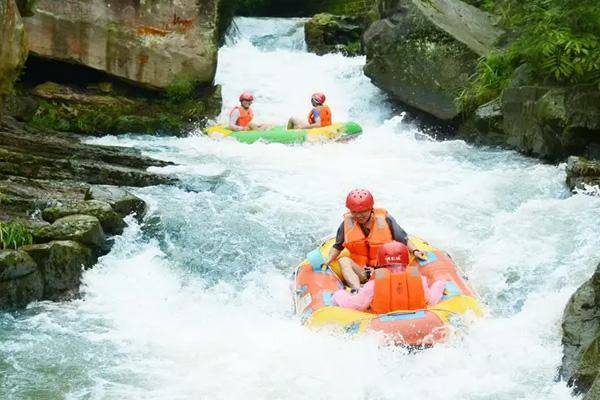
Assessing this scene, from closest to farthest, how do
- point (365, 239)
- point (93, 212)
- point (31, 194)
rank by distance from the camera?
point (365, 239)
point (93, 212)
point (31, 194)

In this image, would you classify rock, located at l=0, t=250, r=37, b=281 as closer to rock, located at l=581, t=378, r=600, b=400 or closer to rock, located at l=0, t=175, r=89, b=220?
rock, located at l=0, t=175, r=89, b=220

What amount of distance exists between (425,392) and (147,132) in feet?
28.1

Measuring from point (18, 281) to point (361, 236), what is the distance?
2833mm

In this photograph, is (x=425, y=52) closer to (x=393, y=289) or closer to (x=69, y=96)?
(x=69, y=96)

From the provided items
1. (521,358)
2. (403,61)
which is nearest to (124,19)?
(403,61)

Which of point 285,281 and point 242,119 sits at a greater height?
point 242,119

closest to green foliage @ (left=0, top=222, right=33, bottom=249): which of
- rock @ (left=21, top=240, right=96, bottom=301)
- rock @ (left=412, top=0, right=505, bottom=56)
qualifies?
rock @ (left=21, top=240, right=96, bottom=301)

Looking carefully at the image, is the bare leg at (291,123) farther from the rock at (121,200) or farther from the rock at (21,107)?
the rock at (121,200)

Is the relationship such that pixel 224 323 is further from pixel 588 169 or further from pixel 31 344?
pixel 588 169

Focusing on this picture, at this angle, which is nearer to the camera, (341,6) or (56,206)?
(56,206)

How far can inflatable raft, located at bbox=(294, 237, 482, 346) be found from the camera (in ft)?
18.3

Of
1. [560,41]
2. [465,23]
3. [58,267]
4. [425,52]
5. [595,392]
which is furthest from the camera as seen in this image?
[465,23]

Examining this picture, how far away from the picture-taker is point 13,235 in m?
7.09

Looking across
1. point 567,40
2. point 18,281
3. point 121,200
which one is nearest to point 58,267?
point 18,281
